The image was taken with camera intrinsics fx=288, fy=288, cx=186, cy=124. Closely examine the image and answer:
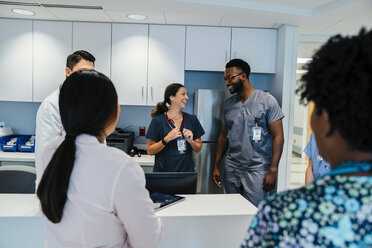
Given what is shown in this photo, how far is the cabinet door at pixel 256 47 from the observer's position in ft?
10.5

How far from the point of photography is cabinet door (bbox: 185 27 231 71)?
3188 mm

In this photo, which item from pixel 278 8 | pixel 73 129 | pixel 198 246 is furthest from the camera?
pixel 278 8

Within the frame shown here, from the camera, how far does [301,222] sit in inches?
19.7

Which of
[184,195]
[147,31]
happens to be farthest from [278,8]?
[184,195]

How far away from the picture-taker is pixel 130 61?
3203 millimetres

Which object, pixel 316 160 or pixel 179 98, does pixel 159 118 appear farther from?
pixel 316 160

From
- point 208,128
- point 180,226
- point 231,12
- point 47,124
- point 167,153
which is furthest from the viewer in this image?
point 208,128

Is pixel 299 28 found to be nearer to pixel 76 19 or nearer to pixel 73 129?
pixel 76 19

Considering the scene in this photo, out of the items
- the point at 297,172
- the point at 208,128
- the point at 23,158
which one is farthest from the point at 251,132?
the point at 297,172

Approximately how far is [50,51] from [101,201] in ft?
9.42

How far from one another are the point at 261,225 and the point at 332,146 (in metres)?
0.20

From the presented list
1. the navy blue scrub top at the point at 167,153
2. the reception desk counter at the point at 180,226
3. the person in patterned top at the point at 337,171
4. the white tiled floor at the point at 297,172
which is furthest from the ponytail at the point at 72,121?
the white tiled floor at the point at 297,172

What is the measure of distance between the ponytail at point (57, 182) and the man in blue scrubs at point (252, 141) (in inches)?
71.2

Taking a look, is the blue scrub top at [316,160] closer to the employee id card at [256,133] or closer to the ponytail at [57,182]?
the employee id card at [256,133]
